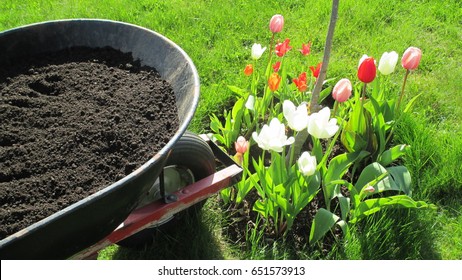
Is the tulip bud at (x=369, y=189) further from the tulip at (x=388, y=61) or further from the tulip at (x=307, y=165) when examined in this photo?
the tulip at (x=388, y=61)

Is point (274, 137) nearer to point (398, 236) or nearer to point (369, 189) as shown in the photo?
point (369, 189)

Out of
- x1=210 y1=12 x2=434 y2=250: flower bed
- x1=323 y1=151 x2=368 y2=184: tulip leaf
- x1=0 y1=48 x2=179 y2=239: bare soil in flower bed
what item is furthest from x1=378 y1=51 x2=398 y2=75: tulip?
x1=0 y1=48 x2=179 y2=239: bare soil in flower bed

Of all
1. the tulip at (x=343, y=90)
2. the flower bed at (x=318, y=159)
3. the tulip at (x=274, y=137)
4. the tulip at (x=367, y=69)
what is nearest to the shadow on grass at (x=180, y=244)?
the flower bed at (x=318, y=159)

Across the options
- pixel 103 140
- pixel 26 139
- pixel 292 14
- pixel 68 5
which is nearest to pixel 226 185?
pixel 103 140

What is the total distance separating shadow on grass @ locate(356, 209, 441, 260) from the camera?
204 centimetres

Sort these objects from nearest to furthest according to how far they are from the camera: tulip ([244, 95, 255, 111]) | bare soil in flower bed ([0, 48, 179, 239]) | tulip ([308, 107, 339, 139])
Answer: bare soil in flower bed ([0, 48, 179, 239]) → tulip ([308, 107, 339, 139]) → tulip ([244, 95, 255, 111])

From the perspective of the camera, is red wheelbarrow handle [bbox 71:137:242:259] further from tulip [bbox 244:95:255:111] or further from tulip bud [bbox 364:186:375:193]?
tulip bud [bbox 364:186:375:193]

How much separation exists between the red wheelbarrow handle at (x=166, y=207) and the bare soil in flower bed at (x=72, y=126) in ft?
0.80

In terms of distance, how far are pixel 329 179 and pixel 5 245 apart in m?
1.36

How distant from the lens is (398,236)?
82.7 inches

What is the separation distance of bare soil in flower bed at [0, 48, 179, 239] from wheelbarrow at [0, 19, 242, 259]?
5cm

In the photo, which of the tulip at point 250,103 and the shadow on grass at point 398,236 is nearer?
the shadow on grass at point 398,236

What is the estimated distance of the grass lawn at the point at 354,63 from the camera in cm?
212

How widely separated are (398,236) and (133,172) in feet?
4.12
